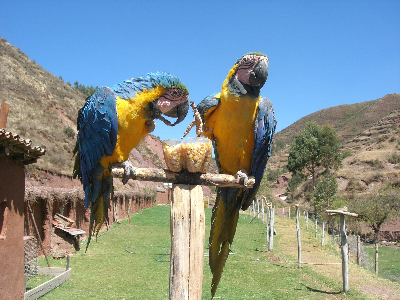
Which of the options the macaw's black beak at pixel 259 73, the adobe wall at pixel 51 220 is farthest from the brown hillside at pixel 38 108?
the macaw's black beak at pixel 259 73

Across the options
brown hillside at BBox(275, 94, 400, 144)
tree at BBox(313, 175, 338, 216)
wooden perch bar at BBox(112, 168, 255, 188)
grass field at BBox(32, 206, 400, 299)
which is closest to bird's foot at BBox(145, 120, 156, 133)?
wooden perch bar at BBox(112, 168, 255, 188)

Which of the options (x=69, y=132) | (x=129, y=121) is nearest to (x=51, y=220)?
(x=129, y=121)

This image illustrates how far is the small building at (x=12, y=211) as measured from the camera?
17.4 ft

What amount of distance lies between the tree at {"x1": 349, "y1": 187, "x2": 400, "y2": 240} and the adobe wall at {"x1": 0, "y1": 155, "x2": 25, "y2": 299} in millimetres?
19672

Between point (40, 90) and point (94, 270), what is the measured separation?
23.0 meters

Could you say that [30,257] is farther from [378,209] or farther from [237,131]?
[378,209]

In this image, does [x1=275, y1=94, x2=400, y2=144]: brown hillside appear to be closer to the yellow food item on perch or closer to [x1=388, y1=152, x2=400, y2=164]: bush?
[x1=388, y1=152, x2=400, y2=164]: bush

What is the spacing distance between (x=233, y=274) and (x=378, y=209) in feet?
50.6

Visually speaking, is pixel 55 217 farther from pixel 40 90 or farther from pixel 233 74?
pixel 40 90

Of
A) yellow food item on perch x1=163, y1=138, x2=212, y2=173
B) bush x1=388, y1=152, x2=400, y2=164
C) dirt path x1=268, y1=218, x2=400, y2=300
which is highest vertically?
bush x1=388, y1=152, x2=400, y2=164

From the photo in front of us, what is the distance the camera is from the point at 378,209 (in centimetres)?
2064

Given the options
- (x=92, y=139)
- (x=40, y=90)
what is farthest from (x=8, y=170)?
(x=40, y=90)

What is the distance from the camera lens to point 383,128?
51375 mm

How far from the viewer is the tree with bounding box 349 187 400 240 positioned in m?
20.6
